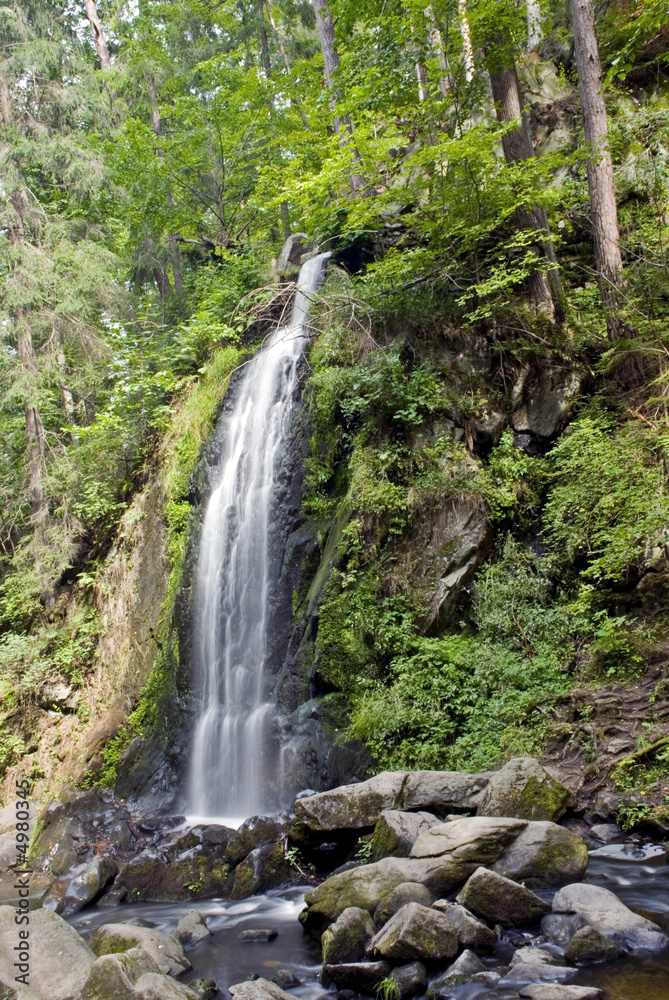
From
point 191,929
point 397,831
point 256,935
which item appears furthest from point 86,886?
point 397,831

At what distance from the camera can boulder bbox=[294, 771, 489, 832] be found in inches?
221

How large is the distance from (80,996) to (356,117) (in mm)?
10764

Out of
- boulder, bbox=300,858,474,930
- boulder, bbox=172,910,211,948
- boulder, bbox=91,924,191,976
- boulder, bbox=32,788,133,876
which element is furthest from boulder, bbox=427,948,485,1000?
boulder, bbox=32,788,133,876

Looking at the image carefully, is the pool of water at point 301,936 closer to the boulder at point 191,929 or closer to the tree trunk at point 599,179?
the boulder at point 191,929

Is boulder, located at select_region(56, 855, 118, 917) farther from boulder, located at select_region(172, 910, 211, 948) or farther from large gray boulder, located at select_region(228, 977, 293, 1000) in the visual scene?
large gray boulder, located at select_region(228, 977, 293, 1000)

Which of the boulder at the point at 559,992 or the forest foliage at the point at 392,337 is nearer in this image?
the boulder at the point at 559,992

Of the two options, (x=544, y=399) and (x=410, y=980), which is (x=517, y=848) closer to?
(x=410, y=980)

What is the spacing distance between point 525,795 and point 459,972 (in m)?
1.73

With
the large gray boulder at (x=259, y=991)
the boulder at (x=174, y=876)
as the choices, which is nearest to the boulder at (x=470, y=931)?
the large gray boulder at (x=259, y=991)

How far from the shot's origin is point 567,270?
1028 centimetres

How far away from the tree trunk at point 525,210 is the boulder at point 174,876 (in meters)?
8.11

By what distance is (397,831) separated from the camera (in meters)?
5.26

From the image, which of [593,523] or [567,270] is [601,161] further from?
[593,523]

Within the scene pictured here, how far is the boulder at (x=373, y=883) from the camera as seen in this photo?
181 inches
